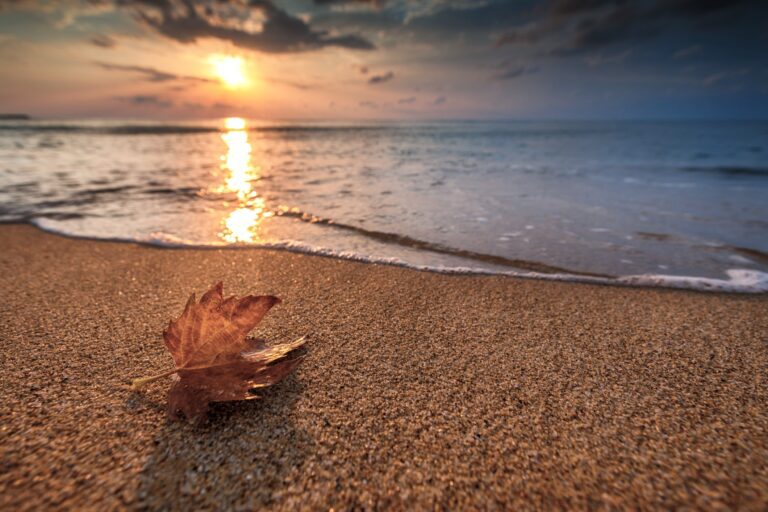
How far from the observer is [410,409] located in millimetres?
1607

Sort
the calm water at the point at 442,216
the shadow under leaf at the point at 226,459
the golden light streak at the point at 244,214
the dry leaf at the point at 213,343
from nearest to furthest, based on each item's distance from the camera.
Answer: the shadow under leaf at the point at 226,459, the dry leaf at the point at 213,343, the calm water at the point at 442,216, the golden light streak at the point at 244,214

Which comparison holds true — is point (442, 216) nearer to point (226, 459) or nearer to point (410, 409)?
point (410, 409)

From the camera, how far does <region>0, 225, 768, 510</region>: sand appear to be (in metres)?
1.21

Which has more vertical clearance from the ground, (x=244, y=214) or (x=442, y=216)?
(x=442, y=216)

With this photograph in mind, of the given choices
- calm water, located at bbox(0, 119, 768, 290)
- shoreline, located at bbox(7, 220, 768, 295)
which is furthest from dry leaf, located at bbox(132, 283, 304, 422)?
calm water, located at bbox(0, 119, 768, 290)

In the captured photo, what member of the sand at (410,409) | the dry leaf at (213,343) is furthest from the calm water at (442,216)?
the dry leaf at (213,343)

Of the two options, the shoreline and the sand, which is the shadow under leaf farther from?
the shoreline

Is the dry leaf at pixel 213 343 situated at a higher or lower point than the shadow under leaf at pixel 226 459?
higher

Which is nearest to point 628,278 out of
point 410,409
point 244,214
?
point 410,409

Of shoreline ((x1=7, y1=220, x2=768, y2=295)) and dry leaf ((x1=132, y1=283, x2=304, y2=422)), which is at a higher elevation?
dry leaf ((x1=132, y1=283, x2=304, y2=422))

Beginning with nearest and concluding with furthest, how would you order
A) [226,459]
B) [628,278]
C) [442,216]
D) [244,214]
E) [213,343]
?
[226,459] → [213,343] → [628,278] → [442,216] → [244,214]

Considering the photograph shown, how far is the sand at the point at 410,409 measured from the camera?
1.21 metres

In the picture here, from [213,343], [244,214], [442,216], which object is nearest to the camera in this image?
[213,343]

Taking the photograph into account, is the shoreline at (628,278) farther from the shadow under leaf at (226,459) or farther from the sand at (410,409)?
the shadow under leaf at (226,459)
